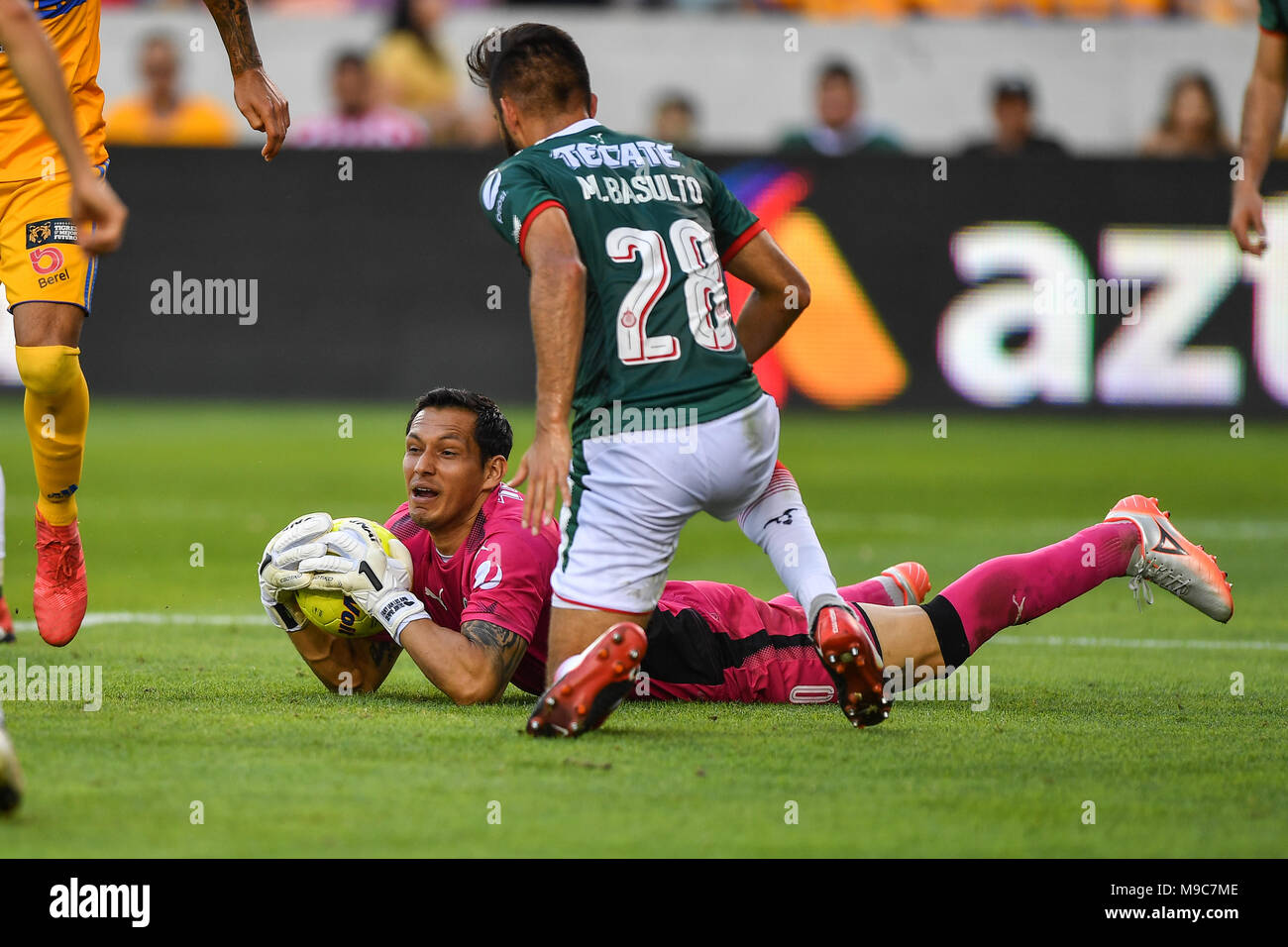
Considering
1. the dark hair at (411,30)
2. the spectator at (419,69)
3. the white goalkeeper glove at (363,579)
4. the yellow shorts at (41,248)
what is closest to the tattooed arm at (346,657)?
the white goalkeeper glove at (363,579)

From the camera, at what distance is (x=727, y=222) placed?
527 cm

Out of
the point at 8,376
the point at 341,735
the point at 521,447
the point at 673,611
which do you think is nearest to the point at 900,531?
the point at 521,447

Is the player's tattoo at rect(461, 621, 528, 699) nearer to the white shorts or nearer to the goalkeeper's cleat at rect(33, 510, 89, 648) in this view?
the white shorts

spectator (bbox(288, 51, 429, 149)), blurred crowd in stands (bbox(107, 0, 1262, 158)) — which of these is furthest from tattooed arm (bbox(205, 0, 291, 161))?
spectator (bbox(288, 51, 429, 149))

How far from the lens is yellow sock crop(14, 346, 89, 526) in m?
5.47

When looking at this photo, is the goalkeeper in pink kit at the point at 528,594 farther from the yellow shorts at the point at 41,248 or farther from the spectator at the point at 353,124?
the spectator at the point at 353,124

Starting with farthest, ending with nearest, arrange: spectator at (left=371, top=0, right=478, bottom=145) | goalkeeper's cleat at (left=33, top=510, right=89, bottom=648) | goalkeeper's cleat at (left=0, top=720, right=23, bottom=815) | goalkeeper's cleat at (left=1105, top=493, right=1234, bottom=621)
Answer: spectator at (left=371, top=0, right=478, bottom=145) < goalkeeper's cleat at (left=33, top=510, right=89, bottom=648) < goalkeeper's cleat at (left=1105, top=493, right=1234, bottom=621) < goalkeeper's cleat at (left=0, top=720, right=23, bottom=815)

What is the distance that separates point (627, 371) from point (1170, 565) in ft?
6.53

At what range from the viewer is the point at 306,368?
1476cm

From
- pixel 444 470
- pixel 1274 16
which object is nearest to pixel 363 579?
pixel 444 470

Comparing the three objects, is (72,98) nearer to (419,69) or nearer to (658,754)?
(658,754)

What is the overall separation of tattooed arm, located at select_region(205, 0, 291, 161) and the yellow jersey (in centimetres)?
47

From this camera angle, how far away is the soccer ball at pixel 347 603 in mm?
5047
